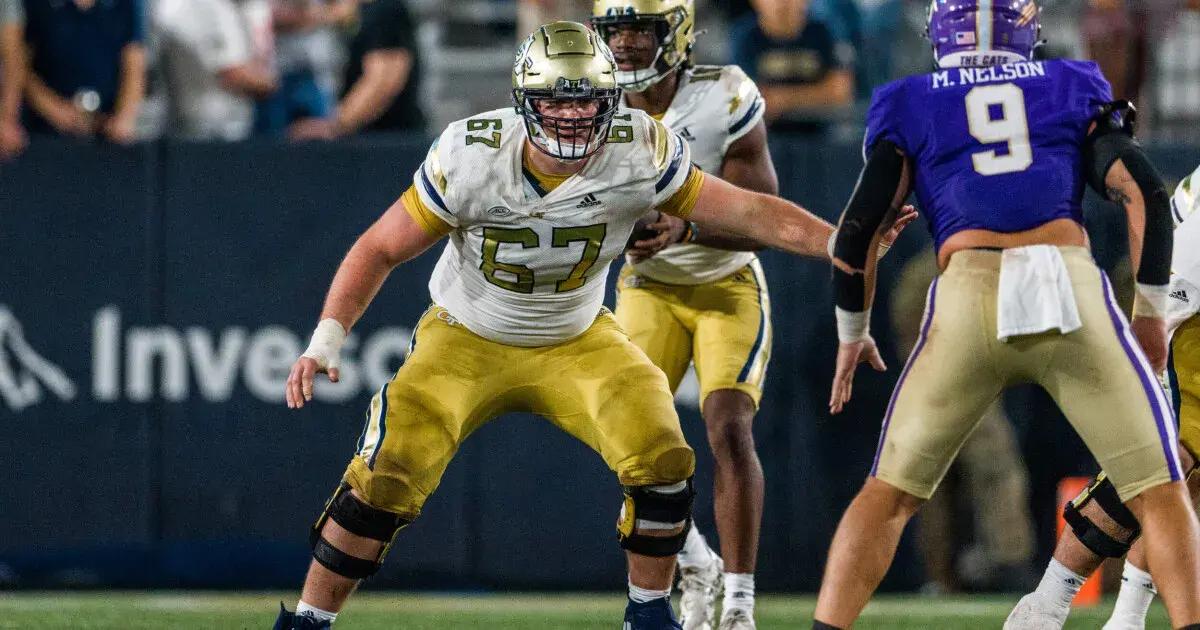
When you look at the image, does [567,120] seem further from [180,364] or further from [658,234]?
[180,364]

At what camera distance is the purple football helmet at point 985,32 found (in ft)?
14.1

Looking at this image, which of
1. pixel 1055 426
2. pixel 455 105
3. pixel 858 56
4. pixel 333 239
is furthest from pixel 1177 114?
pixel 333 239

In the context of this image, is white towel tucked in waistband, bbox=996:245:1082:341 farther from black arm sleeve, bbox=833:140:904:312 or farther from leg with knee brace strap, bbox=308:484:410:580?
leg with knee brace strap, bbox=308:484:410:580

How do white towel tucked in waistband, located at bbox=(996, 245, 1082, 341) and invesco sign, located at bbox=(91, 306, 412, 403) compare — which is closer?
white towel tucked in waistband, located at bbox=(996, 245, 1082, 341)

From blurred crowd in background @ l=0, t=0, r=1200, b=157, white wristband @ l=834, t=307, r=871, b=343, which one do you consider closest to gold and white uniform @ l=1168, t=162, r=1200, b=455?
white wristband @ l=834, t=307, r=871, b=343

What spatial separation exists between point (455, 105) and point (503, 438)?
2.60 metres

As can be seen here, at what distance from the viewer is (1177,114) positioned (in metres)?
9.76

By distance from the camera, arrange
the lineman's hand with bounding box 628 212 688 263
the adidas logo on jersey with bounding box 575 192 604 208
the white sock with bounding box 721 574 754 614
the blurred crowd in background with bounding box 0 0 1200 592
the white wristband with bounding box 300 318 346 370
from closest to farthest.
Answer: the white wristband with bounding box 300 318 346 370, the adidas logo on jersey with bounding box 575 192 604 208, the lineman's hand with bounding box 628 212 688 263, the white sock with bounding box 721 574 754 614, the blurred crowd in background with bounding box 0 0 1200 592

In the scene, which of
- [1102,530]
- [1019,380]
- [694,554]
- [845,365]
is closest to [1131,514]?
[1102,530]

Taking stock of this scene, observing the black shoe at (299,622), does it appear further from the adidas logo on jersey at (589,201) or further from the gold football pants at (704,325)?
the gold football pants at (704,325)

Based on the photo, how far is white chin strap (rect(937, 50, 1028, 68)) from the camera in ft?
14.1

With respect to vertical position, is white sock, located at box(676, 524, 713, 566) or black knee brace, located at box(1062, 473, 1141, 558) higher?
black knee brace, located at box(1062, 473, 1141, 558)

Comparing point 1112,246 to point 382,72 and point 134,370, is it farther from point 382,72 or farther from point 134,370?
point 134,370

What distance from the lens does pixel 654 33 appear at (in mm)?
5730
